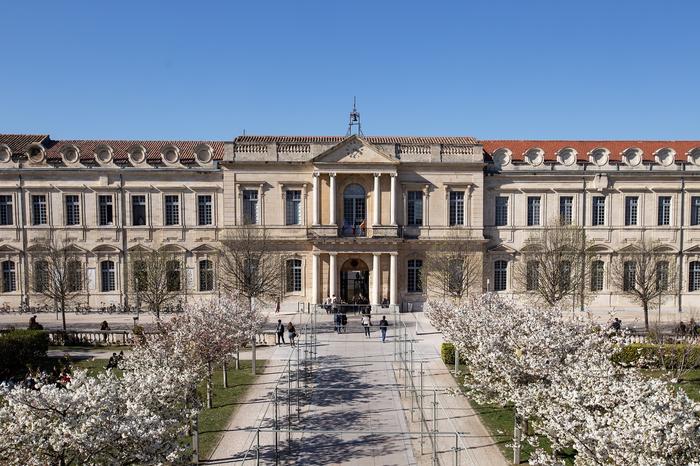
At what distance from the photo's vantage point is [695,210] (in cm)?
3806

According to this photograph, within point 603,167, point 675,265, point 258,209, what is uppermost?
point 603,167

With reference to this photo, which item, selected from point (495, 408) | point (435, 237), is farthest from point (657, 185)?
point (495, 408)

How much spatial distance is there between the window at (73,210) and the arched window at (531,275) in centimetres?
3290

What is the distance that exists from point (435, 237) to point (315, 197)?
9341 millimetres

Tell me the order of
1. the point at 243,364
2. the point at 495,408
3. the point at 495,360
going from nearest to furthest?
1. the point at 495,360
2. the point at 495,408
3. the point at 243,364

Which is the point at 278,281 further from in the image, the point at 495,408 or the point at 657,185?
the point at 657,185

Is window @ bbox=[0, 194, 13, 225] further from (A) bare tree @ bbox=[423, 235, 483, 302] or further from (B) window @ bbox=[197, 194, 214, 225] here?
(A) bare tree @ bbox=[423, 235, 483, 302]

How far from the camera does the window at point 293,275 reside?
37500 mm

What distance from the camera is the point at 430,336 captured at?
29.0m

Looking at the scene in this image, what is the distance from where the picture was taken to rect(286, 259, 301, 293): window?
123ft

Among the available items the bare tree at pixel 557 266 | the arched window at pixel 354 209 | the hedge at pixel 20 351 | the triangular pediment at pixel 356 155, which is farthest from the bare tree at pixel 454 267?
the hedge at pixel 20 351

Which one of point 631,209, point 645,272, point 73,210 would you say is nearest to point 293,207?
point 73,210

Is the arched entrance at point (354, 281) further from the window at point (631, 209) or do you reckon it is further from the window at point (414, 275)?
the window at point (631, 209)

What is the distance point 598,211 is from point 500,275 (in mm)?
8804
